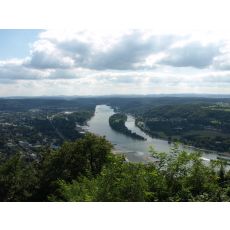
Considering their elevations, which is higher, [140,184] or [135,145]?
[140,184]

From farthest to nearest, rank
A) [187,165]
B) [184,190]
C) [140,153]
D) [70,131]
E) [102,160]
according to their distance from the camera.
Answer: [70,131] < [140,153] < [102,160] < [187,165] < [184,190]

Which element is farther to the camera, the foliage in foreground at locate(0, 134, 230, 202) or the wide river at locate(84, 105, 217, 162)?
the wide river at locate(84, 105, 217, 162)

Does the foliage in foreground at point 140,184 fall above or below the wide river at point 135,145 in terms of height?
above

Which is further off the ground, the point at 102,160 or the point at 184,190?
the point at 184,190

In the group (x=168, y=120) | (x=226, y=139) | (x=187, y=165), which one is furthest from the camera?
(x=168, y=120)

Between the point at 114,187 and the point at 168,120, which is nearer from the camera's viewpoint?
the point at 114,187

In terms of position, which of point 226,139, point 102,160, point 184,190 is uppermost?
point 184,190

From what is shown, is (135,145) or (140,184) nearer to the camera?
(140,184)

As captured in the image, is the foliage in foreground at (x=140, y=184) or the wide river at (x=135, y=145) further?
the wide river at (x=135, y=145)

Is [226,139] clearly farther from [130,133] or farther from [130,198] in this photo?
[130,198]

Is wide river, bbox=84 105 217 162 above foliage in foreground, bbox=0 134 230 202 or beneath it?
beneath

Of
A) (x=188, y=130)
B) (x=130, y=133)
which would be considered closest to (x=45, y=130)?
(x=130, y=133)
